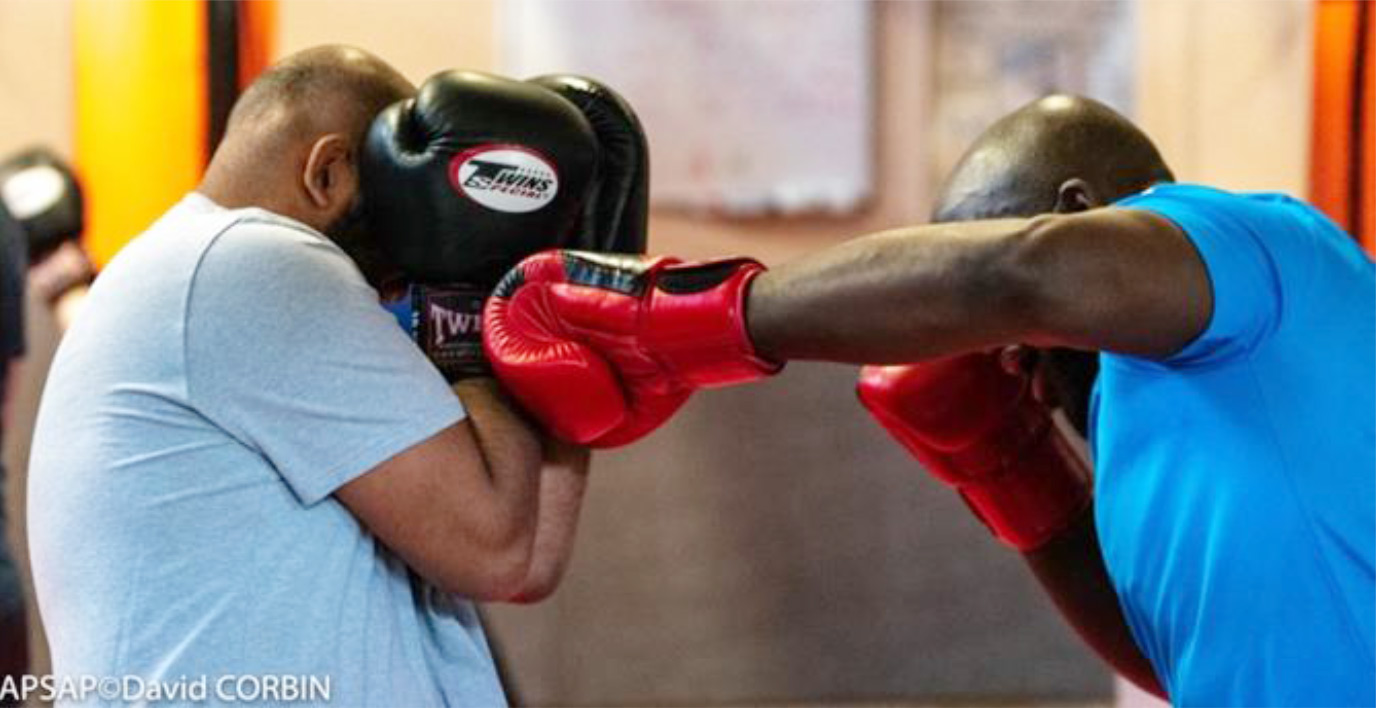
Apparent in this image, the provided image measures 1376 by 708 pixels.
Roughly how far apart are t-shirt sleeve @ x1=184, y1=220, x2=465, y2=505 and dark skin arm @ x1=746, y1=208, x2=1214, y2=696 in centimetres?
32

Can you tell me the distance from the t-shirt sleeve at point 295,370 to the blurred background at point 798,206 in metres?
2.71

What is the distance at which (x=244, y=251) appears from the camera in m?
1.49

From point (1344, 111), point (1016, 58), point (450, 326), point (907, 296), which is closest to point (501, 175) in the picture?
point (450, 326)

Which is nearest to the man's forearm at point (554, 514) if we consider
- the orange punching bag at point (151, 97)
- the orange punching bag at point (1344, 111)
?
the orange punching bag at point (151, 97)

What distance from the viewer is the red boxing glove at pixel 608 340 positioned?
150 cm

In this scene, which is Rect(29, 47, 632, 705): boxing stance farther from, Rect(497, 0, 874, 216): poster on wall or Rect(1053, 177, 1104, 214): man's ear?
Rect(497, 0, 874, 216): poster on wall

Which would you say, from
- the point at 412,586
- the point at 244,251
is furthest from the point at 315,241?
the point at 412,586

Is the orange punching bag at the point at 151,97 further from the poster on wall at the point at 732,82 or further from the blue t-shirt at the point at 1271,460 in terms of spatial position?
the blue t-shirt at the point at 1271,460

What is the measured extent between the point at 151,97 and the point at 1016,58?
2.12m

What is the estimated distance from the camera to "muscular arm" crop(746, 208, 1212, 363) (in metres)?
1.28

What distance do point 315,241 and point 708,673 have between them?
2915 mm

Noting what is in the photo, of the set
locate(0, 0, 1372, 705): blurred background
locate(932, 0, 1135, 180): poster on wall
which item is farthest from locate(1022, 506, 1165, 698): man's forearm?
locate(932, 0, 1135, 180): poster on wall

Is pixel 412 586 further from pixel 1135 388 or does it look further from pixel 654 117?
pixel 654 117

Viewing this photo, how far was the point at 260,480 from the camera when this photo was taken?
1.47 metres
